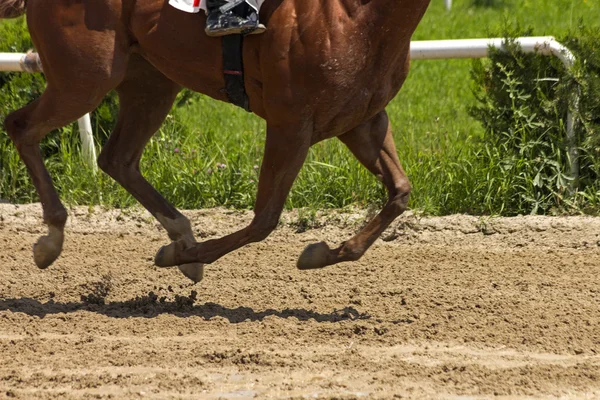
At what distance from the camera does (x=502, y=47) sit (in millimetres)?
6527

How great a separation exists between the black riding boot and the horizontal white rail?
7.65 feet

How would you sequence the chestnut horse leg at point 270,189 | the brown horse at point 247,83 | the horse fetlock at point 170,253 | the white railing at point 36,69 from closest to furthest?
the brown horse at point 247,83 < the chestnut horse leg at point 270,189 < the horse fetlock at point 170,253 < the white railing at point 36,69

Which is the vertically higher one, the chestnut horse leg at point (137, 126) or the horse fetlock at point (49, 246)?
the chestnut horse leg at point (137, 126)

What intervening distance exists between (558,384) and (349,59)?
1.68 m

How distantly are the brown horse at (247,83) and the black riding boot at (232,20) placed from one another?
0.08 metres

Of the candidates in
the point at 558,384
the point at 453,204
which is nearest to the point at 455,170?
the point at 453,204

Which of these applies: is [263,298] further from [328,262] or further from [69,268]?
[69,268]

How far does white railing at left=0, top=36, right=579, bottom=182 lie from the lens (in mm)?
6332

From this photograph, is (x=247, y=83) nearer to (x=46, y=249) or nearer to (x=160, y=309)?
(x=160, y=309)

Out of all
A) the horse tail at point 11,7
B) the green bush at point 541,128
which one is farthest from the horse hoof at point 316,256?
the horse tail at point 11,7

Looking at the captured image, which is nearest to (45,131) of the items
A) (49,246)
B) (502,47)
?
(49,246)

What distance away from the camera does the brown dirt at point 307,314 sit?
12.6 ft

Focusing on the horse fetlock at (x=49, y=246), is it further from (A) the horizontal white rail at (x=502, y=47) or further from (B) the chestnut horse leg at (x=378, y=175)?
(A) the horizontal white rail at (x=502, y=47)

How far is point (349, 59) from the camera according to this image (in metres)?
4.39
